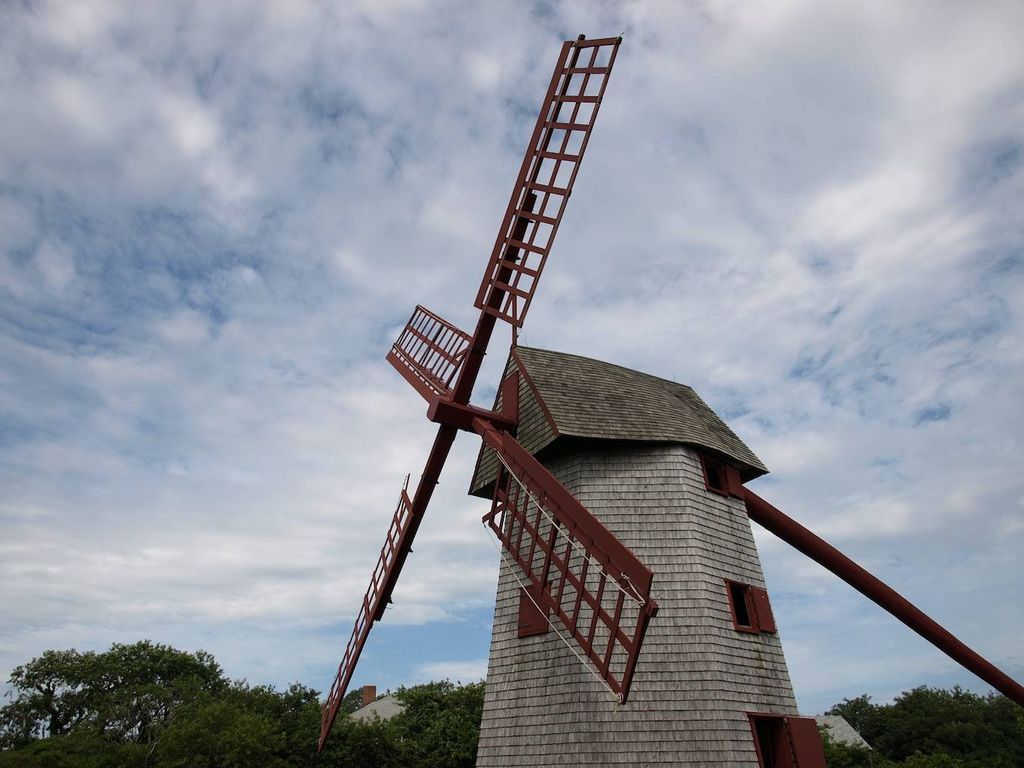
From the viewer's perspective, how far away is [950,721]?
44.3 metres

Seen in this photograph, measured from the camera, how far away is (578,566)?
40.6 feet

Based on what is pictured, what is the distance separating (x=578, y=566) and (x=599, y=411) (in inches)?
122

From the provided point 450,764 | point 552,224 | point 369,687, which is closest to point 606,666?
point 552,224

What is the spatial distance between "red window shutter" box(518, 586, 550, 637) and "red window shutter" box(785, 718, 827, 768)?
422 cm

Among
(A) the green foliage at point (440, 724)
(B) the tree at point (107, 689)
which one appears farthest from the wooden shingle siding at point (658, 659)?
(B) the tree at point (107, 689)

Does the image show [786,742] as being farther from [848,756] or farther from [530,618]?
[848,756]

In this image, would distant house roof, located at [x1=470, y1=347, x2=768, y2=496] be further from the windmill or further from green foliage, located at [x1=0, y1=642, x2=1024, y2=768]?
green foliage, located at [x1=0, y1=642, x2=1024, y2=768]

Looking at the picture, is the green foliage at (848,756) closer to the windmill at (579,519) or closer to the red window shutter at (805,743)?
the windmill at (579,519)

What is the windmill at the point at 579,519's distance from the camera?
1125 centimetres

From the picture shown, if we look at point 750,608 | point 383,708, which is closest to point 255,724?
point 750,608

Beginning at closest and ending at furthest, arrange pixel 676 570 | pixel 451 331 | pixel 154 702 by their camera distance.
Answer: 1. pixel 676 570
2. pixel 451 331
3. pixel 154 702

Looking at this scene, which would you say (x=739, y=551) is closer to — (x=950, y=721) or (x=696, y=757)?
(x=696, y=757)

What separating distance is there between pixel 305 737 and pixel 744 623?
1562 centimetres

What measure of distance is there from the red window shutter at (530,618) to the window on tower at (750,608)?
3.21 metres
